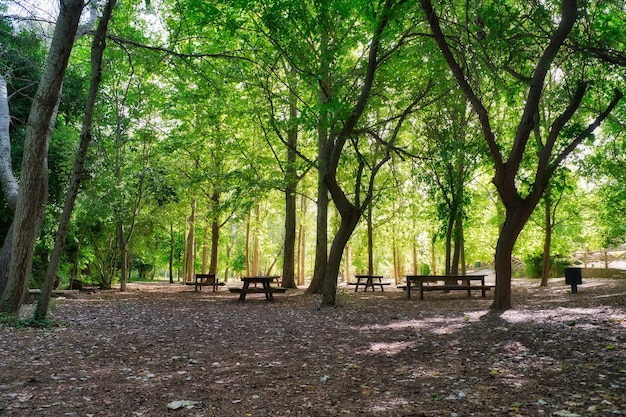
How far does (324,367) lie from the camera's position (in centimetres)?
569

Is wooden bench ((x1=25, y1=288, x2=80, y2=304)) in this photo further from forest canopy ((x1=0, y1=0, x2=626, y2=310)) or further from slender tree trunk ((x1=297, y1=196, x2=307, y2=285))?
slender tree trunk ((x1=297, y1=196, x2=307, y2=285))

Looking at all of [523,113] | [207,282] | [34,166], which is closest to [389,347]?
[523,113]

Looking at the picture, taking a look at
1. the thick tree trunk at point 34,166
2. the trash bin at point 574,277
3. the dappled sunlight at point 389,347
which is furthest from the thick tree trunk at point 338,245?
the trash bin at point 574,277

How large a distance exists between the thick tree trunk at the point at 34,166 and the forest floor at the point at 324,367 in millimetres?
1192

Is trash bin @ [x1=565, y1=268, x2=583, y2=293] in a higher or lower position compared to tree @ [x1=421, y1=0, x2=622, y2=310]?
lower

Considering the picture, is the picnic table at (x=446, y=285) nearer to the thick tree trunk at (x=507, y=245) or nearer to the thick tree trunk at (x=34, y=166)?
the thick tree trunk at (x=507, y=245)

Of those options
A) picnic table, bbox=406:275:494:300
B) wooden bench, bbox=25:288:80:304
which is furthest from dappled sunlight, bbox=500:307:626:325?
wooden bench, bbox=25:288:80:304

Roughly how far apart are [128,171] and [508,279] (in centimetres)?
1640

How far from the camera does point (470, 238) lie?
3138 cm

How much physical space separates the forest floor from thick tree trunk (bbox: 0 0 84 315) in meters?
1.19

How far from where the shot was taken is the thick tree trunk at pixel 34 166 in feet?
28.9

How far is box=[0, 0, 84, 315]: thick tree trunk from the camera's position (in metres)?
8.81

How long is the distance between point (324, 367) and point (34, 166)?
288 inches

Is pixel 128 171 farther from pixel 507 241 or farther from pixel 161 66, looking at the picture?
pixel 507 241
